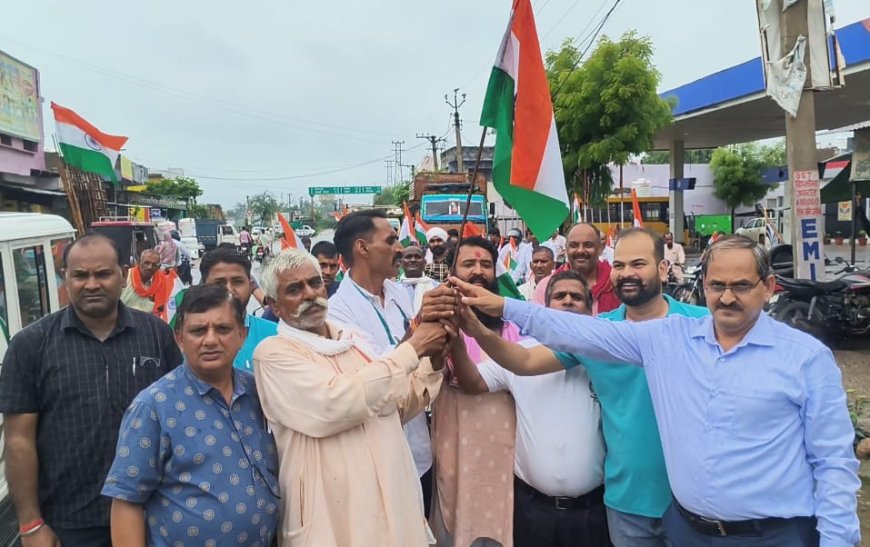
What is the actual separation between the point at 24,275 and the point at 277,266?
2.82 m

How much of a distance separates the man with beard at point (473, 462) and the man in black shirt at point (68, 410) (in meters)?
1.20

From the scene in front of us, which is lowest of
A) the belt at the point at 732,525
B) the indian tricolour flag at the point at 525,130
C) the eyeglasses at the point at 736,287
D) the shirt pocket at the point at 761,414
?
the belt at the point at 732,525

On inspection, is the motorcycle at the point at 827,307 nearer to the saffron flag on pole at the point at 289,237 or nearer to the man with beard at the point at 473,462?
the saffron flag on pole at the point at 289,237

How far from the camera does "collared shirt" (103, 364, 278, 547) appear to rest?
1.76 m

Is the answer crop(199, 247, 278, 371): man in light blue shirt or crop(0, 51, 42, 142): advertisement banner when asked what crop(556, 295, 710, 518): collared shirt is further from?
crop(0, 51, 42, 142): advertisement banner

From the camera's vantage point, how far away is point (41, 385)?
215cm

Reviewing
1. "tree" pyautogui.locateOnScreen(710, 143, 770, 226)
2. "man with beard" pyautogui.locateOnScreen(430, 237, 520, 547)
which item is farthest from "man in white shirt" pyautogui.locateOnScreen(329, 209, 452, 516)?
"tree" pyautogui.locateOnScreen(710, 143, 770, 226)

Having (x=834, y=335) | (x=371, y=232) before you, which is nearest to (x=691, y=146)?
(x=834, y=335)

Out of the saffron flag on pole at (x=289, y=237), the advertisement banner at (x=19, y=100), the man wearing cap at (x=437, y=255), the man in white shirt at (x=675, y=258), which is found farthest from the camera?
the advertisement banner at (x=19, y=100)

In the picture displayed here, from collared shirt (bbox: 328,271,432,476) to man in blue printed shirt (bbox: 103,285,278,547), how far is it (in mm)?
747

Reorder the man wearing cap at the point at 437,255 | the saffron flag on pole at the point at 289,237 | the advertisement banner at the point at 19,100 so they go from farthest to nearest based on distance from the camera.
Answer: the advertisement banner at the point at 19,100 < the man wearing cap at the point at 437,255 < the saffron flag on pole at the point at 289,237

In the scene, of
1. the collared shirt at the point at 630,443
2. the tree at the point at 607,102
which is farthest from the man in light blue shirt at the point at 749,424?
the tree at the point at 607,102

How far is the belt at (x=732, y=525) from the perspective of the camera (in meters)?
1.83

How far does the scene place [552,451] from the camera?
91.6 inches
